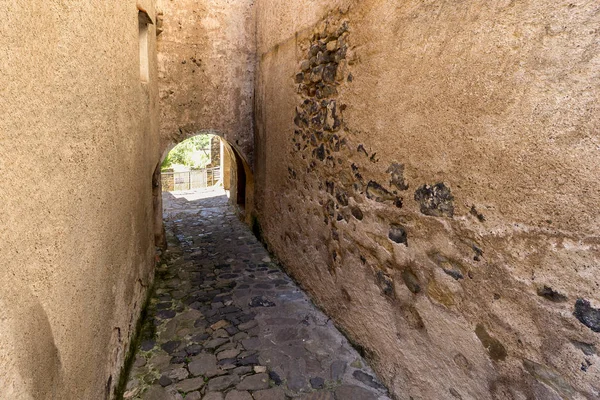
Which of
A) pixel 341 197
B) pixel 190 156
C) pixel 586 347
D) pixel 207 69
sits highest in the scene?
pixel 207 69

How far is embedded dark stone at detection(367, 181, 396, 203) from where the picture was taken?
2615 mm

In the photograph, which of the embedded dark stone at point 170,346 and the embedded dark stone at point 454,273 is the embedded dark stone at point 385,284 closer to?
the embedded dark stone at point 454,273

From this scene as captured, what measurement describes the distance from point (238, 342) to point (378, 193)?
1.85 m

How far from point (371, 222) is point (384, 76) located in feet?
3.43

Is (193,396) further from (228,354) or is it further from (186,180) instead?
(186,180)

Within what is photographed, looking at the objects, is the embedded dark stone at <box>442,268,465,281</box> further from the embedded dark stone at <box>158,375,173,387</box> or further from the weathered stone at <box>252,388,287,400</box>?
the embedded dark stone at <box>158,375,173,387</box>

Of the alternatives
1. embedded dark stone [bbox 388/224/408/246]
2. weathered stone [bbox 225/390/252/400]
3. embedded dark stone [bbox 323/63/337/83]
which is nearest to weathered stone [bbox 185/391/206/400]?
weathered stone [bbox 225/390/252/400]

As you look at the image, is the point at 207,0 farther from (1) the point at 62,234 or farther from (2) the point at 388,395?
(2) the point at 388,395

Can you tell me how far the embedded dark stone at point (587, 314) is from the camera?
1.45m

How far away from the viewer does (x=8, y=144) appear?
1.11 metres

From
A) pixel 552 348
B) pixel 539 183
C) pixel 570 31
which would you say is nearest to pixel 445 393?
pixel 552 348

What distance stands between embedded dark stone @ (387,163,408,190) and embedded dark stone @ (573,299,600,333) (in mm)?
1133

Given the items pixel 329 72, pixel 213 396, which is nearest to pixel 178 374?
pixel 213 396

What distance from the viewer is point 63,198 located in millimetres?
1545
